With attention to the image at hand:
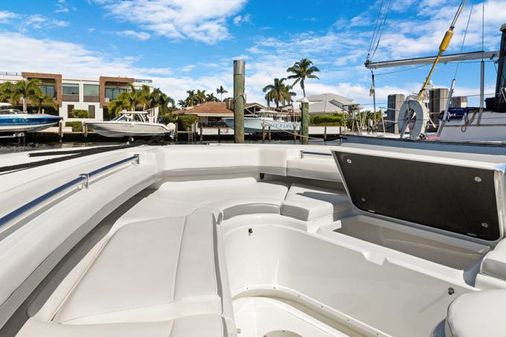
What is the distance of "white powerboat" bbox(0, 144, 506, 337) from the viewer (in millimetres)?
1301

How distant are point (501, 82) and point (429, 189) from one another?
A: 8.54 metres

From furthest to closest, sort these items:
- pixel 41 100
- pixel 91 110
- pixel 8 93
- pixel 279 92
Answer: pixel 279 92, pixel 91 110, pixel 41 100, pixel 8 93

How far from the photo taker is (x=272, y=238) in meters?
2.94

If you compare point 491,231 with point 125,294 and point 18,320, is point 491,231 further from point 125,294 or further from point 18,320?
point 18,320

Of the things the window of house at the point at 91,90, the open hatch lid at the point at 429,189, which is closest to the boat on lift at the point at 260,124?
the window of house at the point at 91,90

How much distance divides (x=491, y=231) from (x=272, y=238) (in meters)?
1.44

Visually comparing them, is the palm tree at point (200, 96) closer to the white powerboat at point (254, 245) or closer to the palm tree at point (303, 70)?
the palm tree at point (303, 70)

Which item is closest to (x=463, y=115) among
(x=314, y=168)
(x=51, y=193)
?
(x=314, y=168)

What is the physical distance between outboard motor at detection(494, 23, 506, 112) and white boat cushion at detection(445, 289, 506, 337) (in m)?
9.10

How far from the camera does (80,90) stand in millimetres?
41531

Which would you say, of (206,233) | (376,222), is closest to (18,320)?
(206,233)

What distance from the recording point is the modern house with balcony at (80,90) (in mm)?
40500

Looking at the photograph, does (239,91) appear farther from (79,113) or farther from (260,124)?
(79,113)

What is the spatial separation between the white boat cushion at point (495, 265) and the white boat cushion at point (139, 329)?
1.39 m
